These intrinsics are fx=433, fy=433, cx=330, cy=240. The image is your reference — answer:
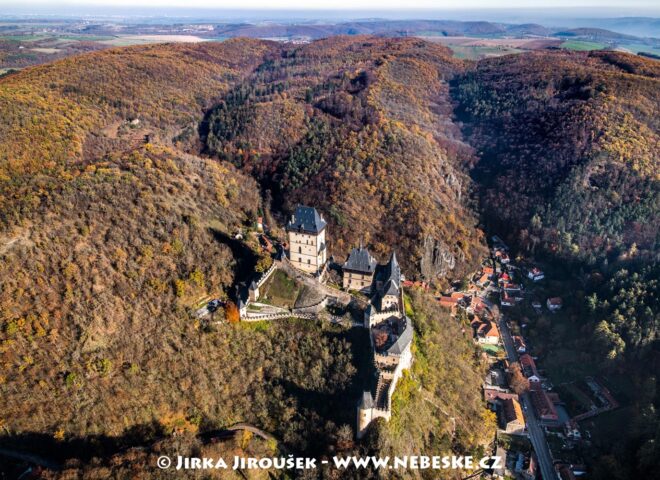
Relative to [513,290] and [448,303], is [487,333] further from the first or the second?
[513,290]

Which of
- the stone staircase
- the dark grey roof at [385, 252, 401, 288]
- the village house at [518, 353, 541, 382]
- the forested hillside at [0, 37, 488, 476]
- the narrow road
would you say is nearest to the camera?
the stone staircase

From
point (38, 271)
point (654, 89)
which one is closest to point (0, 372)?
point (38, 271)

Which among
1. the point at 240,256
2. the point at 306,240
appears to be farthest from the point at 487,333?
the point at 240,256

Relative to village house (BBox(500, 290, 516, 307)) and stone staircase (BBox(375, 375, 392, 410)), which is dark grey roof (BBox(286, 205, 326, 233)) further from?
village house (BBox(500, 290, 516, 307))

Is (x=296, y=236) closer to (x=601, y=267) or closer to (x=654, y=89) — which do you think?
(x=601, y=267)

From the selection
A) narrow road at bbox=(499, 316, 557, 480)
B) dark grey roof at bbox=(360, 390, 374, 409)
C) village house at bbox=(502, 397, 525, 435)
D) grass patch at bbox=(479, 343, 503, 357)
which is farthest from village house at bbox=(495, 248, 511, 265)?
dark grey roof at bbox=(360, 390, 374, 409)

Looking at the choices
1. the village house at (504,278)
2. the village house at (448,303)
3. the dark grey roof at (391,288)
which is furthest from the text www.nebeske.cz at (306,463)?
the village house at (504,278)

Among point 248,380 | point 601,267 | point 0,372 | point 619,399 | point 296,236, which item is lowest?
point 619,399
